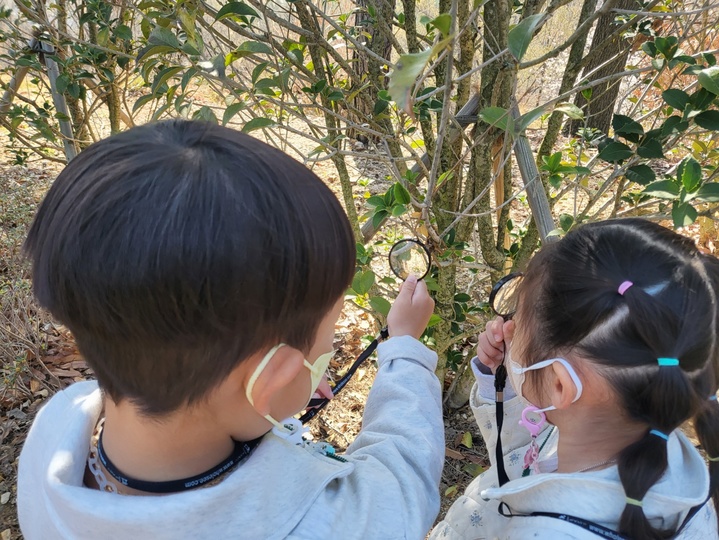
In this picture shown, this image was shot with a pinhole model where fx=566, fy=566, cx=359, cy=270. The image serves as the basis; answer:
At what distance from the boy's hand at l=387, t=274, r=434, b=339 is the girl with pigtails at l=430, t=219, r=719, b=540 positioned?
0.22m

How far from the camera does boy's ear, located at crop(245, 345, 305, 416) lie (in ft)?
2.53

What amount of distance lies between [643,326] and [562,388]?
7.5 inches

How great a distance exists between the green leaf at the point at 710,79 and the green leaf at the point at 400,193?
0.65m

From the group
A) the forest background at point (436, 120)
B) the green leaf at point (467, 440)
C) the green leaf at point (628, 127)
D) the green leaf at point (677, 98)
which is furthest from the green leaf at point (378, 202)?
the green leaf at point (467, 440)

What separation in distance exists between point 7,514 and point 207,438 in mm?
1919

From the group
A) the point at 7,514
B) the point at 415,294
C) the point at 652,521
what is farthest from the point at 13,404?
the point at 652,521

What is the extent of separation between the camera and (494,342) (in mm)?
1340

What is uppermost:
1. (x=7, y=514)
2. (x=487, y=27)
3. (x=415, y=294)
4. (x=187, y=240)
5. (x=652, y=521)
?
(x=487, y=27)

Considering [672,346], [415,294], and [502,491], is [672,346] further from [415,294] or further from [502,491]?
[415,294]

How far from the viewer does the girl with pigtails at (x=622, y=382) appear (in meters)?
0.93

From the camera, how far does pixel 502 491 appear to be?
1.08 metres

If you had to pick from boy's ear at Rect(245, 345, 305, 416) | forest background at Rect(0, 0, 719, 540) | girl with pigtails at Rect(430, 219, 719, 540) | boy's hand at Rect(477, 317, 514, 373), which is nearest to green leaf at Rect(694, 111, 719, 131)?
forest background at Rect(0, 0, 719, 540)

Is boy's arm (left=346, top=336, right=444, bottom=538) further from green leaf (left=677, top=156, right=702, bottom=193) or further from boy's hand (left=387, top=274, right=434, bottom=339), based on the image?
green leaf (left=677, top=156, right=702, bottom=193)

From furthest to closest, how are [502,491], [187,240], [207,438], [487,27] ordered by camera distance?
1. [487,27]
2. [502,491]
3. [207,438]
4. [187,240]
